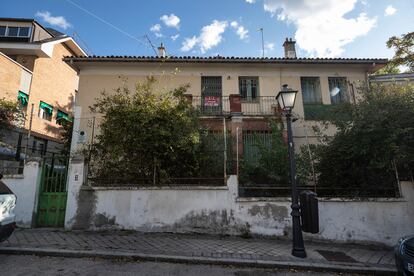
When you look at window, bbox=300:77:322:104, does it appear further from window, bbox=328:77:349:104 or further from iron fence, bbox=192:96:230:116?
iron fence, bbox=192:96:230:116

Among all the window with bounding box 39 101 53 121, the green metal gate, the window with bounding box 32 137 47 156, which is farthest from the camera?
the window with bounding box 39 101 53 121

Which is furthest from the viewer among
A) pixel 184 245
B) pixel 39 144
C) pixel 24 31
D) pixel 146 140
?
pixel 24 31

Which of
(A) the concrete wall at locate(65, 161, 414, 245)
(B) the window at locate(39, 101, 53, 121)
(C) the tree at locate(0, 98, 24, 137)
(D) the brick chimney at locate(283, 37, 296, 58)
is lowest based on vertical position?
(A) the concrete wall at locate(65, 161, 414, 245)

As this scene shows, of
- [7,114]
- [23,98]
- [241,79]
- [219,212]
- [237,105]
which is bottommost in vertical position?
[219,212]

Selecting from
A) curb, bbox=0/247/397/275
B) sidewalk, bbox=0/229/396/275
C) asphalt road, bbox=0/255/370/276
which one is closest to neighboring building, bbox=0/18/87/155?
sidewalk, bbox=0/229/396/275

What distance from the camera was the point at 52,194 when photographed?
24.6 feet

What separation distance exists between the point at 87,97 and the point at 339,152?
1191cm

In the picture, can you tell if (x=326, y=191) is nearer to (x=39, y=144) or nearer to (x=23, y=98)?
(x=39, y=144)

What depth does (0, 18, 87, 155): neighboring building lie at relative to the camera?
1527cm

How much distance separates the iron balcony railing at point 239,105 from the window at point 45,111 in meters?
11.5

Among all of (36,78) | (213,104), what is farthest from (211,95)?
(36,78)

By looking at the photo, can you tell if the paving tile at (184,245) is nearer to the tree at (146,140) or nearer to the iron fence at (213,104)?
the tree at (146,140)

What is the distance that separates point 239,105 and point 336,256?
886 cm

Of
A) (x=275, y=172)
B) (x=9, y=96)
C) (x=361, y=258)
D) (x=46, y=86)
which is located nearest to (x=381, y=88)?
(x=275, y=172)
